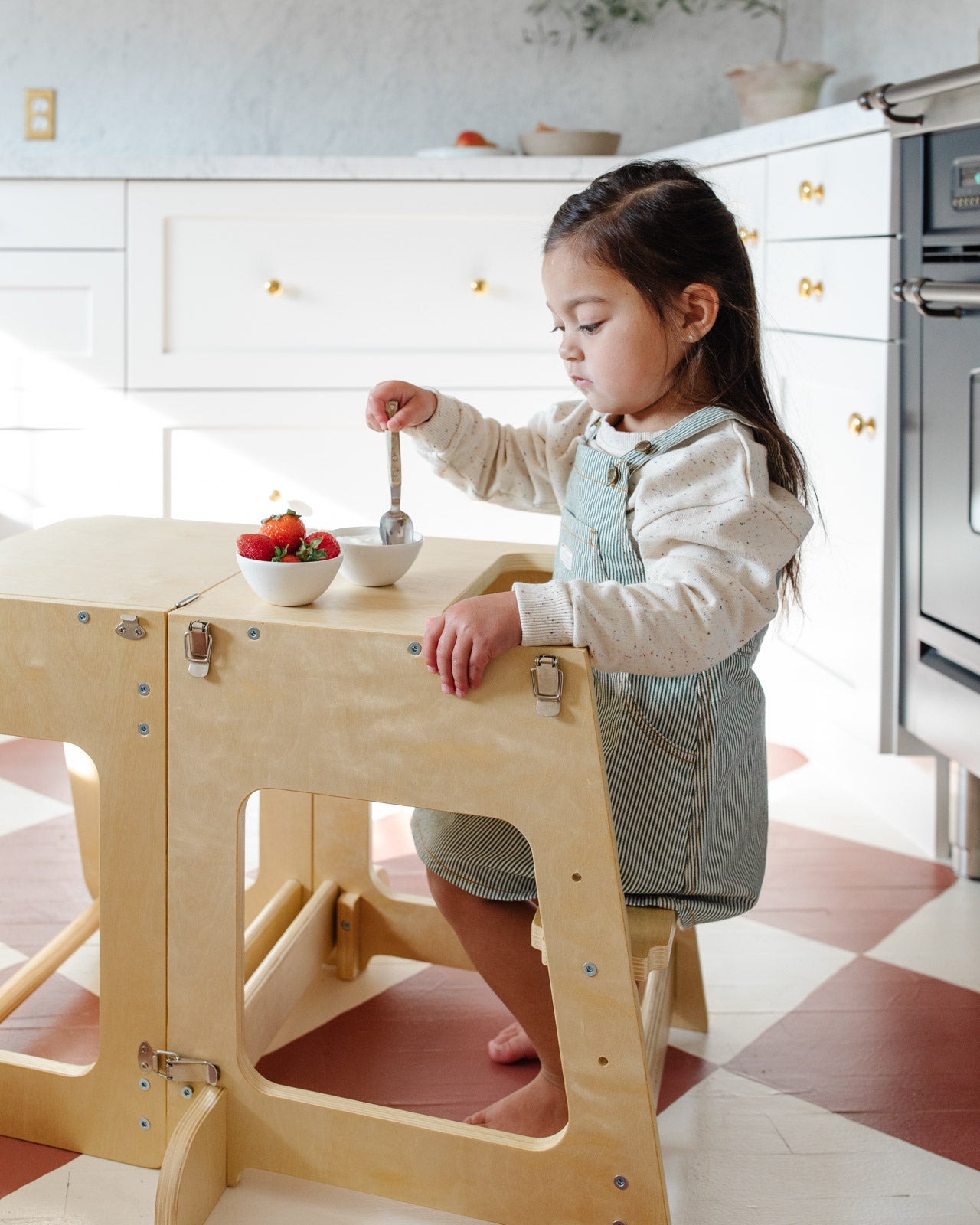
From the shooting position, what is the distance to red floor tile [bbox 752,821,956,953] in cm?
145

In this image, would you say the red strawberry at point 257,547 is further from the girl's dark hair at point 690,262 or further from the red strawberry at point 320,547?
the girl's dark hair at point 690,262

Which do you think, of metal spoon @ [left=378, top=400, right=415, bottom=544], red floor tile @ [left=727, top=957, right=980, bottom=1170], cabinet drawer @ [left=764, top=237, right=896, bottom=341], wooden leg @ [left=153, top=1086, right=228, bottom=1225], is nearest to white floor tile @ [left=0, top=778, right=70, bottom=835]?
wooden leg @ [left=153, top=1086, right=228, bottom=1225]

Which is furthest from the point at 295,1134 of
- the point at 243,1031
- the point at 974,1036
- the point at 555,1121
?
the point at 974,1036

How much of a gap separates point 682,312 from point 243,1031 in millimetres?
687

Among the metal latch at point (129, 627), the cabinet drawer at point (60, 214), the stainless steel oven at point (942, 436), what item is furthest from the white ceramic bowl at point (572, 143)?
the metal latch at point (129, 627)

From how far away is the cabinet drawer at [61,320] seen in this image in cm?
204

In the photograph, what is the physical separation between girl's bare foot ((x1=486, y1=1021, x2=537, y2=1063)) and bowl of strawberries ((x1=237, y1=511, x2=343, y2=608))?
0.51m

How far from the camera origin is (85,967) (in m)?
1.33

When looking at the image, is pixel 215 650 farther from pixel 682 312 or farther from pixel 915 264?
pixel 915 264

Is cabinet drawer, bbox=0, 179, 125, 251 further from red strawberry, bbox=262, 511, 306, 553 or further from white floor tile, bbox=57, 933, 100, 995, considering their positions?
red strawberry, bbox=262, 511, 306, 553

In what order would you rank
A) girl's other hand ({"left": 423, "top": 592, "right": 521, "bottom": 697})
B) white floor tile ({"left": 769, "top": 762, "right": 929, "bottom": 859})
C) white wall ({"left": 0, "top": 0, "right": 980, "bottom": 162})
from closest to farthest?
1. girl's other hand ({"left": 423, "top": 592, "right": 521, "bottom": 697})
2. white floor tile ({"left": 769, "top": 762, "right": 929, "bottom": 859})
3. white wall ({"left": 0, "top": 0, "right": 980, "bottom": 162})

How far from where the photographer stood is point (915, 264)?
147cm

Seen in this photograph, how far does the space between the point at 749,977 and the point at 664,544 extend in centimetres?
59

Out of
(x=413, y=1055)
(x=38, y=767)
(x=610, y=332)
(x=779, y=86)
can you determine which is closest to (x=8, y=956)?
(x=413, y=1055)
